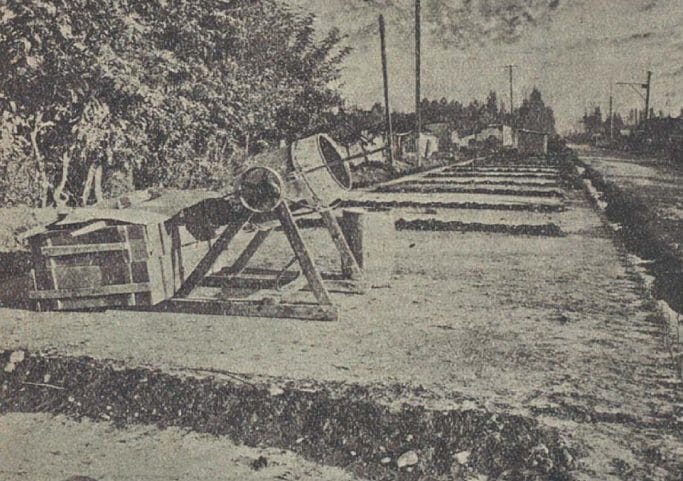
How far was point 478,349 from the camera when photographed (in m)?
4.61

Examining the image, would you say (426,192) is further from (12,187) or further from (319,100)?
(12,187)

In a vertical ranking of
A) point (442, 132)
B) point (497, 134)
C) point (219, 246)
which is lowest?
point (497, 134)

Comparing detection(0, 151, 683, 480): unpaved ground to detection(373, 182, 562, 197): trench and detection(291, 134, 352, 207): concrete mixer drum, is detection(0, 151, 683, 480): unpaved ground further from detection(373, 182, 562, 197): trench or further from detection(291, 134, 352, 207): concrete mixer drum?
detection(373, 182, 562, 197): trench

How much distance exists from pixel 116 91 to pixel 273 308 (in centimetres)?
400

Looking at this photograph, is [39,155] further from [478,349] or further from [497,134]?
[497,134]

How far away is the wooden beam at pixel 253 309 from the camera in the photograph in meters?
5.25

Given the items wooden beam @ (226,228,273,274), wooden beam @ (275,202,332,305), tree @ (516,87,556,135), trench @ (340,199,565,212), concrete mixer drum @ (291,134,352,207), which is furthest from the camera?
tree @ (516,87,556,135)

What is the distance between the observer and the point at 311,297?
601 centimetres

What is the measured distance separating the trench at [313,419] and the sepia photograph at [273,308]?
17 mm

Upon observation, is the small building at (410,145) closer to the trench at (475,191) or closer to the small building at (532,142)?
the small building at (532,142)

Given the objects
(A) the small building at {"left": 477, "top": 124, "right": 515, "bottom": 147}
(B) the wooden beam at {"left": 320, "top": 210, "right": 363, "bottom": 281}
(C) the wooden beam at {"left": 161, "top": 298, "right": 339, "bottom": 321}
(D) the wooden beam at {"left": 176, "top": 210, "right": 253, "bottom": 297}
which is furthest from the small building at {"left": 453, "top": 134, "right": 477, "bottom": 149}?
(C) the wooden beam at {"left": 161, "top": 298, "right": 339, "bottom": 321}

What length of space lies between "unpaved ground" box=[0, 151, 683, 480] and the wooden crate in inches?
9.1

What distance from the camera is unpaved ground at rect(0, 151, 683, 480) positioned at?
3.37 metres

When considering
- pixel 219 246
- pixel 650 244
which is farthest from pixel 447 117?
pixel 219 246
